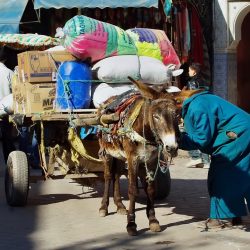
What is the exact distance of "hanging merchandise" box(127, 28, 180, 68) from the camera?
8227 mm

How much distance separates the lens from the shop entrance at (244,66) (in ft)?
53.0

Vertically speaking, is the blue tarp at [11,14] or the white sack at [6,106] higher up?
the blue tarp at [11,14]

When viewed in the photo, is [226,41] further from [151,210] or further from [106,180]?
[151,210]

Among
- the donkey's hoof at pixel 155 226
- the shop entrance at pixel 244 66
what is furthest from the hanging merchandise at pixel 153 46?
the shop entrance at pixel 244 66

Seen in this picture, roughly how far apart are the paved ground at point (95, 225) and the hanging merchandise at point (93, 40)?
1.77 meters

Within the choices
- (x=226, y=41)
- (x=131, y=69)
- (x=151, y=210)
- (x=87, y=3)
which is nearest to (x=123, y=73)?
(x=131, y=69)

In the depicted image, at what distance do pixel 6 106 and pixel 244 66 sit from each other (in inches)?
321

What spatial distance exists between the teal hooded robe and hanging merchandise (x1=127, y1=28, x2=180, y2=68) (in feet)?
5.15

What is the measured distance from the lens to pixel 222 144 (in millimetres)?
6770

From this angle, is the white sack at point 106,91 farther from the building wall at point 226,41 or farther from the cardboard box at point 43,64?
the building wall at point 226,41

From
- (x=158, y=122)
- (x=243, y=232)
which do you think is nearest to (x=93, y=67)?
(x=158, y=122)

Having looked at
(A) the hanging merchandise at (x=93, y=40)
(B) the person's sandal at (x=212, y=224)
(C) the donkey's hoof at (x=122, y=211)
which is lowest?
(C) the donkey's hoof at (x=122, y=211)

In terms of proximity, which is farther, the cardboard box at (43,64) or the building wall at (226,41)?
the building wall at (226,41)

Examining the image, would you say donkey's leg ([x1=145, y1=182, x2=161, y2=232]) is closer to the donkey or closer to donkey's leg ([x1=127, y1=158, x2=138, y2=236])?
the donkey
